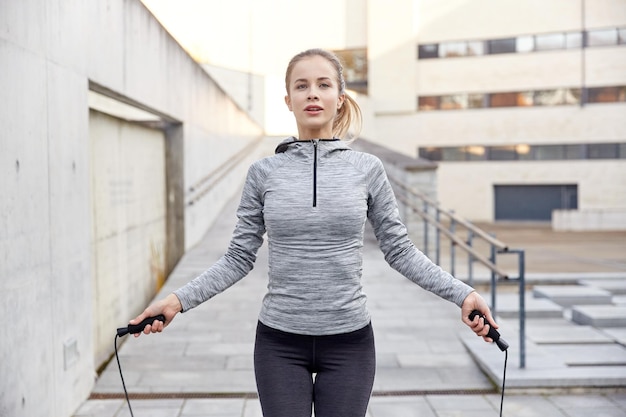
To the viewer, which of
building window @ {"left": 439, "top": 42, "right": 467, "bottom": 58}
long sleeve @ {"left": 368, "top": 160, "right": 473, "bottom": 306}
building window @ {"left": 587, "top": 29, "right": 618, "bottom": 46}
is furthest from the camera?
building window @ {"left": 439, "top": 42, "right": 467, "bottom": 58}

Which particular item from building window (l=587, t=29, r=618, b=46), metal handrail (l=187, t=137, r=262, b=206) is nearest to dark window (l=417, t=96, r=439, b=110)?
building window (l=587, t=29, r=618, b=46)

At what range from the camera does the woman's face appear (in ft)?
7.22

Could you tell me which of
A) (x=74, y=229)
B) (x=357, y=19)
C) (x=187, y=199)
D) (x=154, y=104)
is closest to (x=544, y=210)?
(x=357, y=19)

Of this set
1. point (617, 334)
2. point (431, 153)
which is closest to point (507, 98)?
point (431, 153)

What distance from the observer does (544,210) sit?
28.5 metres

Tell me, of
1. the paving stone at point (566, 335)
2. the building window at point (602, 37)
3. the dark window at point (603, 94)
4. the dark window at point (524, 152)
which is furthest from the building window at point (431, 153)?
the paving stone at point (566, 335)

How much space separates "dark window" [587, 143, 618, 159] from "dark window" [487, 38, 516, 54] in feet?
17.2

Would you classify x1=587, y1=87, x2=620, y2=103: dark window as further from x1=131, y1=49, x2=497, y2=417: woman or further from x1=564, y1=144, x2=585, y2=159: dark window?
x1=131, y1=49, x2=497, y2=417: woman

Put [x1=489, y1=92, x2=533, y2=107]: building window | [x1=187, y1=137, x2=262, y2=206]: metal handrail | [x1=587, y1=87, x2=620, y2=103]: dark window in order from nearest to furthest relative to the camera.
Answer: [x1=187, y1=137, x2=262, y2=206]: metal handrail < [x1=587, y1=87, x2=620, y2=103]: dark window < [x1=489, y1=92, x2=533, y2=107]: building window

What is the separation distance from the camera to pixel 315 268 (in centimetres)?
208

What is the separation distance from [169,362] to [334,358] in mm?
3808

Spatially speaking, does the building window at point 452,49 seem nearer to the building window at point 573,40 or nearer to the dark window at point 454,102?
the dark window at point 454,102

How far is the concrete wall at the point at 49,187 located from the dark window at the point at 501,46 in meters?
24.3

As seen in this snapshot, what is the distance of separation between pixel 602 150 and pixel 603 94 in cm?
230
